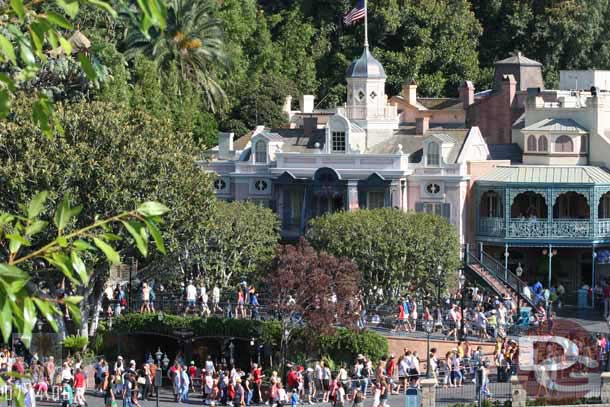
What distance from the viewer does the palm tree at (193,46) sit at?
71.7 metres

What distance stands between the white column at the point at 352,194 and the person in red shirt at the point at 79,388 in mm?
18875

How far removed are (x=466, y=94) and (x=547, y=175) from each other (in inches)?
625

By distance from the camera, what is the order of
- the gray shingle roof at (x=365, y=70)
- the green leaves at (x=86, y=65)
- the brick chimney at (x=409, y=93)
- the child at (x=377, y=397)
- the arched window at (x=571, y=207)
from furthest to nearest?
the brick chimney at (x=409, y=93)
the gray shingle roof at (x=365, y=70)
the arched window at (x=571, y=207)
the child at (x=377, y=397)
the green leaves at (x=86, y=65)

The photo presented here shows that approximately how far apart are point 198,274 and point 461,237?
1213cm

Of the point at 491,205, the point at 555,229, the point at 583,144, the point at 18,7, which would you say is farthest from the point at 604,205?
the point at 18,7

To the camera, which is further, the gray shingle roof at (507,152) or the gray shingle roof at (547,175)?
the gray shingle roof at (507,152)

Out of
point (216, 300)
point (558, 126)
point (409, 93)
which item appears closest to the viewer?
point (216, 300)

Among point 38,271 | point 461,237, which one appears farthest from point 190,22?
point 38,271

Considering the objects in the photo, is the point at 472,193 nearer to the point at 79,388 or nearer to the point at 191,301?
the point at 191,301

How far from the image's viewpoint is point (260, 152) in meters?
67.2

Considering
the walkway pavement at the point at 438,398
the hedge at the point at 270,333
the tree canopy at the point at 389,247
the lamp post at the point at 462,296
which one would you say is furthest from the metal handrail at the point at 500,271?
the walkway pavement at the point at 438,398

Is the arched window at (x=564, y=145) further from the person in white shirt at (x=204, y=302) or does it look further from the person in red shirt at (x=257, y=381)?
the person in red shirt at (x=257, y=381)

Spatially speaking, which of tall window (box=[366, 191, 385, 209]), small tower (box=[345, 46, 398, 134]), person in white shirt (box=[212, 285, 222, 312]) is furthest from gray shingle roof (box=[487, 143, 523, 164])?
person in white shirt (box=[212, 285, 222, 312])

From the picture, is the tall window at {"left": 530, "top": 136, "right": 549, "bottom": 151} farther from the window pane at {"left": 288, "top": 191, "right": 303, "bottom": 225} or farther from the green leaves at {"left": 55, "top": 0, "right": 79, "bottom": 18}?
the green leaves at {"left": 55, "top": 0, "right": 79, "bottom": 18}
